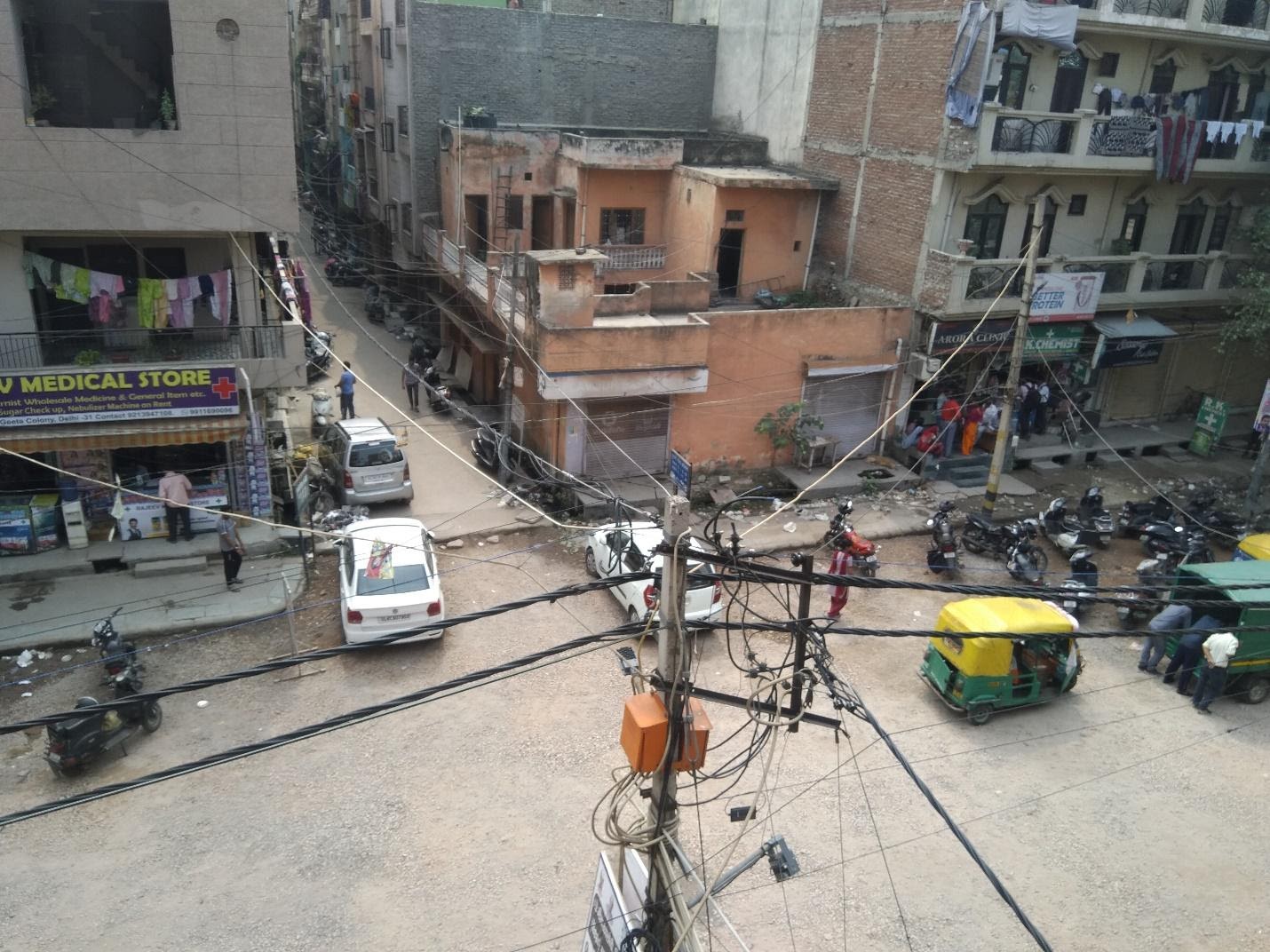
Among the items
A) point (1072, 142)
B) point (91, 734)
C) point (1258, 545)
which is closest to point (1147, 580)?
point (1258, 545)

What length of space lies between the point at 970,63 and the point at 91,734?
1889 centimetres

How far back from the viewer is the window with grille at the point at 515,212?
25.8 metres

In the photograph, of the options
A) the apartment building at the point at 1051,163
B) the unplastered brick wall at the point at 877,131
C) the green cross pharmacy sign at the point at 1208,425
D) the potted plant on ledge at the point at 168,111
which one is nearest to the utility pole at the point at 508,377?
the potted plant on ledge at the point at 168,111

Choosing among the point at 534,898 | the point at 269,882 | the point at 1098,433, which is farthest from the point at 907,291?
the point at 269,882

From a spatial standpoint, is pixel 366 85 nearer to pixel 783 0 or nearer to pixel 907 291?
pixel 783 0

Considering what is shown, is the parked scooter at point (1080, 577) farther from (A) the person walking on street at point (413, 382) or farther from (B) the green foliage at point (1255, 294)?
(A) the person walking on street at point (413, 382)

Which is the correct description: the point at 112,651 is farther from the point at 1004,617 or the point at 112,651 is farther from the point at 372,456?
the point at 1004,617

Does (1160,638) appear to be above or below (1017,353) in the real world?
below

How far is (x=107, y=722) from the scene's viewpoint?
38.4 feet

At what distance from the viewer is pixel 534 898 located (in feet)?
33.1

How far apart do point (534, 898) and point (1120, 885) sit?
6526 mm

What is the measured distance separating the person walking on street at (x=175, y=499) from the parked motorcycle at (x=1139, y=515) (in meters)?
17.8

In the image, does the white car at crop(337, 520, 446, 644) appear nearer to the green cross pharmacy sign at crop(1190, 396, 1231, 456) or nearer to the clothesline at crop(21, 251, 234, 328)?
the clothesline at crop(21, 251, 234, 328)

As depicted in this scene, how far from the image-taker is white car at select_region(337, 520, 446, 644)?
14000 millimetres
